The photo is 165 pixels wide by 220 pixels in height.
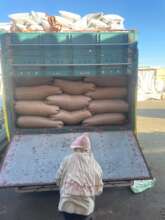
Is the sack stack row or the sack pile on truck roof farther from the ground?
the sack pile on truck roof

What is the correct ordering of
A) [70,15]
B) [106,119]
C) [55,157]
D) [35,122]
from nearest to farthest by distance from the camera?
[55,157] → [35,122] → [106,119] → [70,15]

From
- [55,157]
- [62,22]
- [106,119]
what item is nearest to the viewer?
[55,157]

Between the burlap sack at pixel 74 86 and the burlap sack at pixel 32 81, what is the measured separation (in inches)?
5.7

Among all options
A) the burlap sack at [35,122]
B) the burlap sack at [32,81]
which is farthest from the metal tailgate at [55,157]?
the burlap sack at [32,81]

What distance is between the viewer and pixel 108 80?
480 cm

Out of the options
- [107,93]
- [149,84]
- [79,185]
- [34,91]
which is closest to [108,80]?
[107,93]

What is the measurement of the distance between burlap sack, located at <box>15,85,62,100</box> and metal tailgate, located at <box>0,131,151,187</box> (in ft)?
2.21

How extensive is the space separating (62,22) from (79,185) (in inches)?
129

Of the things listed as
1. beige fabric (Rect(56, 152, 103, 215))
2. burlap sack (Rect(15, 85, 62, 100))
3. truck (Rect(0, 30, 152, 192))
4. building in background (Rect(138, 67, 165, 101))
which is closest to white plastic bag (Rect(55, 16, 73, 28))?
truck (Rect(0, 30, 152, 192))

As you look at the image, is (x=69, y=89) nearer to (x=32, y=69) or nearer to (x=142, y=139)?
(x=32, y=69)

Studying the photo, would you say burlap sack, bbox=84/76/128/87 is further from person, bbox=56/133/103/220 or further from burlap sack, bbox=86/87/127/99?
person, bbox=56/133/103/220

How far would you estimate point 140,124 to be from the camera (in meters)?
10.8

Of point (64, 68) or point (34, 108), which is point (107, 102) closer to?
point (64, 68)

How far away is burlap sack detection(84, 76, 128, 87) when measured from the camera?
4781 millimetres
